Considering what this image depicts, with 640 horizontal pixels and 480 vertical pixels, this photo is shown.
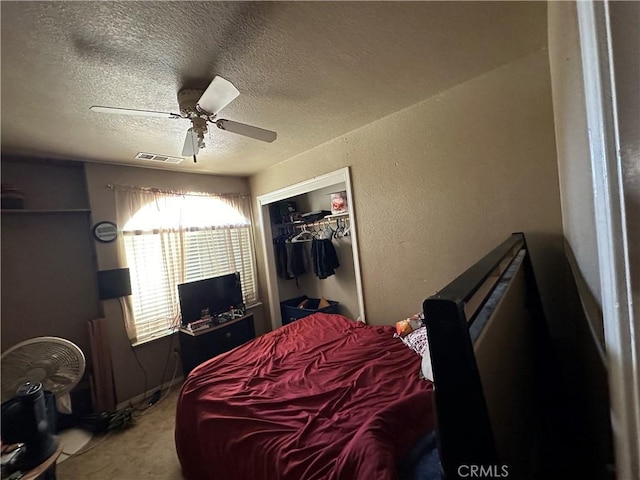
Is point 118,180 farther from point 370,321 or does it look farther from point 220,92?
point 370,321

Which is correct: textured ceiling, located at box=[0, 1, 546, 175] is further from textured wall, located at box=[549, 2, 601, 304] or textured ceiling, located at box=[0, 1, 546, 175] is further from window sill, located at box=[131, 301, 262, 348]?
window sill, located at box=[131, 301, 262, 348]

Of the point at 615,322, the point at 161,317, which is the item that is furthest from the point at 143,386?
the point at 615,322

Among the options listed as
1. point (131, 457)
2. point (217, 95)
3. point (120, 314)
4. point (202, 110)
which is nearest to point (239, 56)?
point (217, 95)

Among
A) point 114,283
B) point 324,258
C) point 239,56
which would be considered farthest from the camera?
point 324,258

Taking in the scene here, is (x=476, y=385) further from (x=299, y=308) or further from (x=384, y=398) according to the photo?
(x=299, y=308)

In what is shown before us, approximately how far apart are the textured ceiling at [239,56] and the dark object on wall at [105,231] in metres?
0.68

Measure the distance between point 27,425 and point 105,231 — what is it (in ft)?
6.60

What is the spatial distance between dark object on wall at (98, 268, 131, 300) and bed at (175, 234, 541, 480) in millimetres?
1246

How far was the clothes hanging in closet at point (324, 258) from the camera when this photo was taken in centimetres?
334

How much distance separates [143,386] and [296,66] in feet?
10.0

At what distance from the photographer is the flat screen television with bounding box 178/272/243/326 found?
2.77 meters

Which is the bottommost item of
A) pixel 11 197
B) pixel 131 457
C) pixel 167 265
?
pixel 131 457

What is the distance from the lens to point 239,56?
1318mm

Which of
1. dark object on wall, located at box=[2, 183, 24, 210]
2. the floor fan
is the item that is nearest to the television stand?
the floor fan
